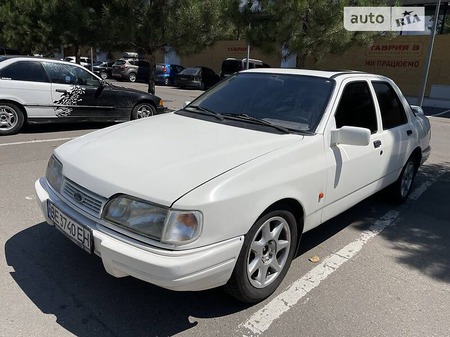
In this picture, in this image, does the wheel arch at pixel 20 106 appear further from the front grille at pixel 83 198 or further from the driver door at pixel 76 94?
the front grille at pixel 83 198

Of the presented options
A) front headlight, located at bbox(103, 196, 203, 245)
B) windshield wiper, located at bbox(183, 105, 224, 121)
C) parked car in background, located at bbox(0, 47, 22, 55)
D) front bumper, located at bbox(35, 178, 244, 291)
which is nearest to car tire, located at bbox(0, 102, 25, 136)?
windshield wiper, located at bbox(183, 105, 224, 121)

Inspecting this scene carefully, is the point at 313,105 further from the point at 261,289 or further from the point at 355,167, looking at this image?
the point at 261,289

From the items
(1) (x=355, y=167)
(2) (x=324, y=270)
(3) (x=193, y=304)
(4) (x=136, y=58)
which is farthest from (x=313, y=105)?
(4) (x=136, y=58)

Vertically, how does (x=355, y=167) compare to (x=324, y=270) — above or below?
above

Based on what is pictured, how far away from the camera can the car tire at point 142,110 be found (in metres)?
9.22

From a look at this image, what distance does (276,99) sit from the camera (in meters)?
3.50

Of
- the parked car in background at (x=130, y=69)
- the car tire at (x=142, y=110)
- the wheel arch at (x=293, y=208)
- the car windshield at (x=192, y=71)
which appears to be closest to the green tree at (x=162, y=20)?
the car tire at (x=142, y=110)

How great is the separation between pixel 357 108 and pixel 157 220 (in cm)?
235

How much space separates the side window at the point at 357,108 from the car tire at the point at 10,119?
22.4 ft

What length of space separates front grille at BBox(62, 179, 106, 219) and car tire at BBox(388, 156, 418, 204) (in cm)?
368

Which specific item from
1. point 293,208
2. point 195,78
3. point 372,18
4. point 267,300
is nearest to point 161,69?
point 195,78

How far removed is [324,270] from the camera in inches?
130

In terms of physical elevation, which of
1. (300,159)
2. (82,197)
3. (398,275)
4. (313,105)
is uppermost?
(313,105)

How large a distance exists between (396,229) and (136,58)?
2620 centimetres
